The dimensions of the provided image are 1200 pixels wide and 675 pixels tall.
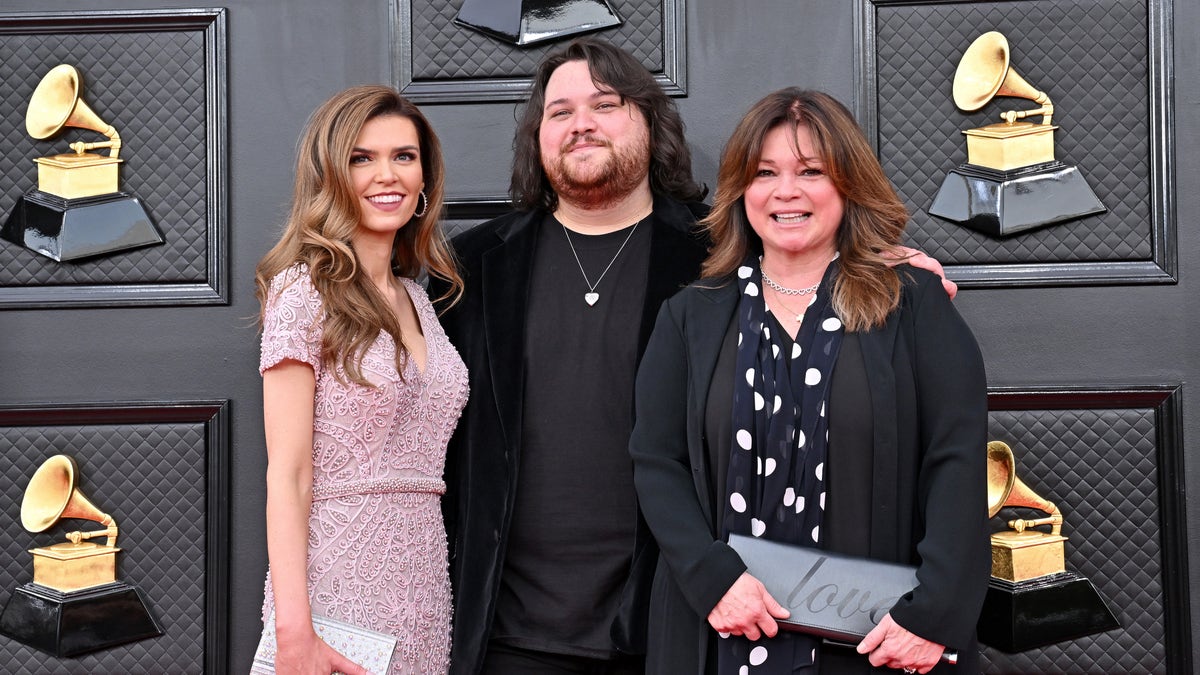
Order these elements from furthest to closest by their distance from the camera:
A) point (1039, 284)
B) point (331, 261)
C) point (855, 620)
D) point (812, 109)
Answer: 1. point (1039, 284)
2. point (331, 261)
3. point (812, 109)
4. point (855, 620)

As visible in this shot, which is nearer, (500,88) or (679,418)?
(679,418)

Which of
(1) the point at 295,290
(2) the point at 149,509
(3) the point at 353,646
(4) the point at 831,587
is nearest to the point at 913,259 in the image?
(4) the point at 831,587

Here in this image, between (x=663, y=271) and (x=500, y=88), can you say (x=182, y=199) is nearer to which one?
(x=500, y=88)

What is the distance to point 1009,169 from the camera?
2869mm

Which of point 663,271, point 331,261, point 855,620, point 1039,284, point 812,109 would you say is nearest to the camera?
point 855,620

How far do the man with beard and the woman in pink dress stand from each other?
0.11m

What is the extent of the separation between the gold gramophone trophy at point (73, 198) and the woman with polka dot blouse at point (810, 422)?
5.25 ft

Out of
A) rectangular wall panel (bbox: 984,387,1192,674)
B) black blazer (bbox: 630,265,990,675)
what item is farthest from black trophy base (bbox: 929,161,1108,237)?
black blazer (bbox: 630,265,990,675)

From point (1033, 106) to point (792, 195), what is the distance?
1.11 meters

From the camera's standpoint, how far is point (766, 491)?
2043 millimetres

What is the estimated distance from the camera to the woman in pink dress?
2.18 m

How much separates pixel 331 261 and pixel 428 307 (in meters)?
0.33

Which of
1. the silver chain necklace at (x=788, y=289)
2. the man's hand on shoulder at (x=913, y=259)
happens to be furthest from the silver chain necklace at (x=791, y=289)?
the man's hand on shoulder at (x=913, y=259)

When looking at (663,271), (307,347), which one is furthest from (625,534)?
(307,347)
